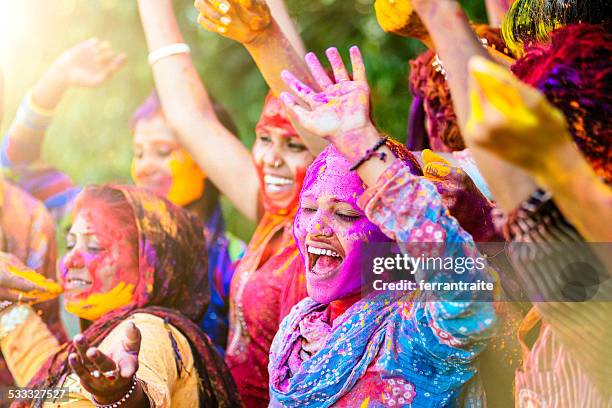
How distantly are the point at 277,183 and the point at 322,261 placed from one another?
0.86 m

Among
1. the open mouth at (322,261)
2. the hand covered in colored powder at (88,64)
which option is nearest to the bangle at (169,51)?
the hand covered in colored powder at (88,64)

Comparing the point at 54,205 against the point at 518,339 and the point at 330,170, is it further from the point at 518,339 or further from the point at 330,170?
the point at 518,339

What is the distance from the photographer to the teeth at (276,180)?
2.84 meters

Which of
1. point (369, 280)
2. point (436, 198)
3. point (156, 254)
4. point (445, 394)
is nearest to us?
point (436, 198)

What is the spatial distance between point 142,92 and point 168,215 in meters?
0.67

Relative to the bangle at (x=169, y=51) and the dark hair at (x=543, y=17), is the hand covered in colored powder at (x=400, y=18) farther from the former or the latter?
the bangle at (x=169, y=51)

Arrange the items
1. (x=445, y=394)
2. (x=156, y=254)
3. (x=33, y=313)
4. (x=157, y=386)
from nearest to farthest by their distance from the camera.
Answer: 1. (x=445, y=394)
2. (x=157, y=386)
3. (x=156, y=254)
4. (x=33, y=313)

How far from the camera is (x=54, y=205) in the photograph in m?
3.40

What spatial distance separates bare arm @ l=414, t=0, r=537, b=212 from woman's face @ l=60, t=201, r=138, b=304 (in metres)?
1.41

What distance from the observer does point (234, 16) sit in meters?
2.37

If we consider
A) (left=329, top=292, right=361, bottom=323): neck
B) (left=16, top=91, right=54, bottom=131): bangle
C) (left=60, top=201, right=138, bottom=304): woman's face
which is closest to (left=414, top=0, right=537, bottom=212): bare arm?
(left=329, top=292, right=361, bottom=323): neck

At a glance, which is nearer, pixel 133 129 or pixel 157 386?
pixel 157 386

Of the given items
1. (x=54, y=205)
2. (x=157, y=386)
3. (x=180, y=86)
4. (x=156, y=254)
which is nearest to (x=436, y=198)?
(x=157, y=386)

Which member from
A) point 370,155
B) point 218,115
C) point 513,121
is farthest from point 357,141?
point 218,115
